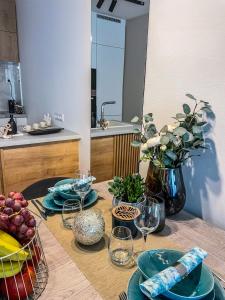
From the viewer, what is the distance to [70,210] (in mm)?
938

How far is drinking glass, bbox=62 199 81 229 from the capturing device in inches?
34.6

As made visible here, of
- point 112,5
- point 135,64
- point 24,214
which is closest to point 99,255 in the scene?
point 24,214

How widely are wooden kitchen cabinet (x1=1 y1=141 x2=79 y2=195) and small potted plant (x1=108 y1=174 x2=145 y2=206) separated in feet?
4.03

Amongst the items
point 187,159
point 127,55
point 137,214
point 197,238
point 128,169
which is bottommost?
point 128,169

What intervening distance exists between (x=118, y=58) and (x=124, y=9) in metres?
0.34

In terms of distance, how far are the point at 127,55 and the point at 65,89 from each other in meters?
0.81

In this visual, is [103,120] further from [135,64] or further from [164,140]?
[164,140]

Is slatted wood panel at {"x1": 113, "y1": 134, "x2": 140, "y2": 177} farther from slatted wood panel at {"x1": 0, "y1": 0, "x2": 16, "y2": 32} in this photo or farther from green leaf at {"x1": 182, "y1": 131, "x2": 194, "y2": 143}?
slatted wood panel at {"x1": 0, "y1": 0, "x2": 16, "y2": 32}

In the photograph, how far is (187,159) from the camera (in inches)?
39.7

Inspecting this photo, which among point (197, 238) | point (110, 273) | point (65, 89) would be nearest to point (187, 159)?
point (197, 238)

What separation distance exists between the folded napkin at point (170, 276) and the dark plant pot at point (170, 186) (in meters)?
0.35

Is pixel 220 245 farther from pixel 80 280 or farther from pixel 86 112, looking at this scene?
pixel 86 112

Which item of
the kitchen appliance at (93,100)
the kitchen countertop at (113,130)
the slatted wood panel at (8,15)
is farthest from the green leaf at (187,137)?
the slatted wood panel at (8,15)

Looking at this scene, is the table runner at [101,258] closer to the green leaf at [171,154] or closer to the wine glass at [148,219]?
the wine glass at [148,219]
